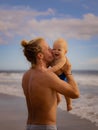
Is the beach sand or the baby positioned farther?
the beach sand

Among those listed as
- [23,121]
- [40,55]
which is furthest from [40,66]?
[23,121]

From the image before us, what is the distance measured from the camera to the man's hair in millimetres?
1730

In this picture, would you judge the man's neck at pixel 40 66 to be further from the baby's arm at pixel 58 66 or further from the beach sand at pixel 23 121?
the beach sand at pixel 23 121

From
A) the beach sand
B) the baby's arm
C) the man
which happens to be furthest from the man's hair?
the beach sand

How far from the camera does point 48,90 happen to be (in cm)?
174

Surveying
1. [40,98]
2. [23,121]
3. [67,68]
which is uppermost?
[67,68]

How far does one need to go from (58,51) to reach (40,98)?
247 mm

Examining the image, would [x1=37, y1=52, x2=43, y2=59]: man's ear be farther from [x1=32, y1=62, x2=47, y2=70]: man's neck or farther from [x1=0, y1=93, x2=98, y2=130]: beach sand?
[x1=0, y1=93, x2=98, y2=130]: beach sand

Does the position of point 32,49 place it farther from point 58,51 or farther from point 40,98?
point 40,98

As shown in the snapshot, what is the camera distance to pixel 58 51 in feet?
5.86

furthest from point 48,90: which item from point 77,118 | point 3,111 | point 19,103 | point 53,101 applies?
point 19,103

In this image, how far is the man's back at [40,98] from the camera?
175cm

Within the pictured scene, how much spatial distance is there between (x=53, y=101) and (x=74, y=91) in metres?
0.12

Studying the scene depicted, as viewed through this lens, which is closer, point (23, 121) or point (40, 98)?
point (40, 98)
